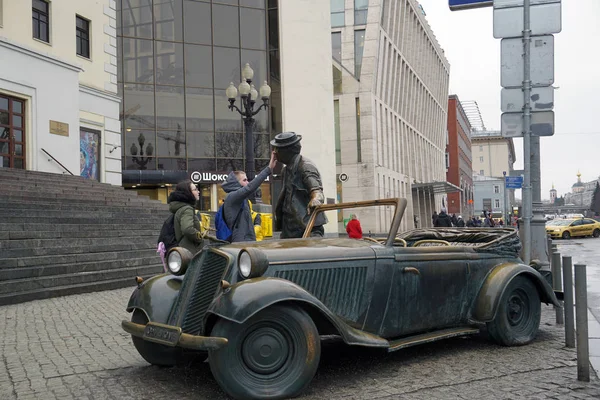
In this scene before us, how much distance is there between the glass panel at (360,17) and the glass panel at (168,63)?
51.0 ft

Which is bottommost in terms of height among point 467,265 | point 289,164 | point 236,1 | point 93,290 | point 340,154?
point 93,290

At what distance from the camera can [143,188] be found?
32.7m

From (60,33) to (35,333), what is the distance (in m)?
17.9

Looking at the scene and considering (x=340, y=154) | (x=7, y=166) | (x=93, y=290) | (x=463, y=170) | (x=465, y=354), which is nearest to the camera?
(x=465, y=354)

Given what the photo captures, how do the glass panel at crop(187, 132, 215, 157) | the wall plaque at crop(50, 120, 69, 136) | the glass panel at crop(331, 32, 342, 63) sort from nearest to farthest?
the wall plaque at crop(50, 120, 69, 136) < the glass panel at crop(187, 132, 215, 157) < the glass panel at crop(331, 32, 342, 63)

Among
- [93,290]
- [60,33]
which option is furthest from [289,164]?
[60,33]

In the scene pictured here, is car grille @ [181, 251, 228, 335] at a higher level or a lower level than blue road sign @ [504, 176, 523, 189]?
lower

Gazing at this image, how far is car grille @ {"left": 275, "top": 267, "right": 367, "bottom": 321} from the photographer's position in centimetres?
438

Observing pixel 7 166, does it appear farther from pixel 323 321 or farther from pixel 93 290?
pixel 323 321

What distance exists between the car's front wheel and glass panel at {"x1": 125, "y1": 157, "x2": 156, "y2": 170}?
28969 millimetres

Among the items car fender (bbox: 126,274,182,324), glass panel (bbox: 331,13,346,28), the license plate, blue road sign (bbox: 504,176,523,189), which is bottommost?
the license plate

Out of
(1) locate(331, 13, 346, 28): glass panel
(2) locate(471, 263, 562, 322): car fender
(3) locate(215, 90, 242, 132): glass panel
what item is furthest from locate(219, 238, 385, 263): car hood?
(1) locate(331, 13, 346, 28): glass panel

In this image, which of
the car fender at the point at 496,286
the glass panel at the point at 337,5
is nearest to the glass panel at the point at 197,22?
the glass panel at the point at 337,5

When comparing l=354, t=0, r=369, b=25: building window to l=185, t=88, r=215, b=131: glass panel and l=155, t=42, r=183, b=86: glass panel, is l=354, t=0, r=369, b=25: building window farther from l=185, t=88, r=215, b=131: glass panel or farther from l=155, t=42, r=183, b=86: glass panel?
l=155, t=42, r=183, b=86: glass panel
